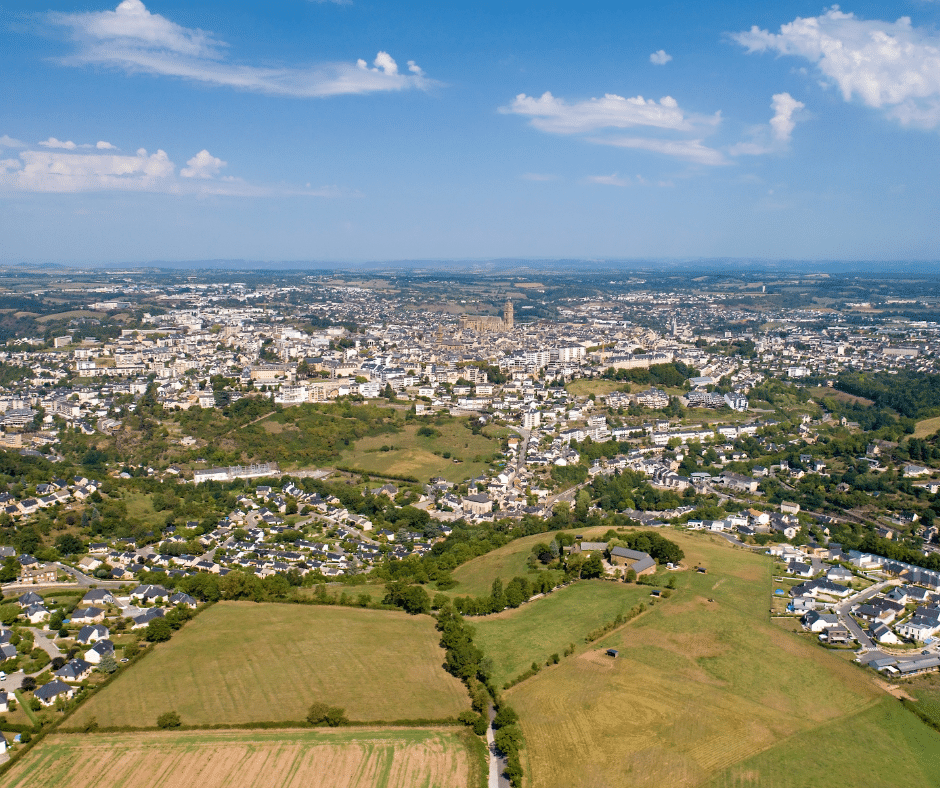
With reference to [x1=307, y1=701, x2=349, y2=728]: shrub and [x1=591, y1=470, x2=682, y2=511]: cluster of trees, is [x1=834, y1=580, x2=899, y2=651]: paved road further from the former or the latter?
[x1=307, y1=701, x2=349, y2=728]: shrub

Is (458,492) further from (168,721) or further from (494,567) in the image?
(168,721)

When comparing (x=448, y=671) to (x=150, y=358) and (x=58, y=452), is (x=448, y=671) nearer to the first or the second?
(x=58, y=452)

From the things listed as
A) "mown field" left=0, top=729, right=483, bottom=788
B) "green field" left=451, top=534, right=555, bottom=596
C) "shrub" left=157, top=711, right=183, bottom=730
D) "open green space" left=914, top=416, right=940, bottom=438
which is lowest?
"green field" left=451, top=534, right=555, bottom=596

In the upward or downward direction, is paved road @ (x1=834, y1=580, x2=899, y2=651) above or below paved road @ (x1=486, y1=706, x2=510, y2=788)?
below

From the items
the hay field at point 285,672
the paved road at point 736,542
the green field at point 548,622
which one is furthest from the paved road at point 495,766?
the paved road at point 736,542

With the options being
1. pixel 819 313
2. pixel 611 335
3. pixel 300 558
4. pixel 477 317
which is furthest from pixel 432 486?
pixel 819 313

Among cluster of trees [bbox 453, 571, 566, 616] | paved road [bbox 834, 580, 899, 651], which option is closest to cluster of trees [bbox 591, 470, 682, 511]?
cluster of trees [bbox 453, 571, 566, 616]

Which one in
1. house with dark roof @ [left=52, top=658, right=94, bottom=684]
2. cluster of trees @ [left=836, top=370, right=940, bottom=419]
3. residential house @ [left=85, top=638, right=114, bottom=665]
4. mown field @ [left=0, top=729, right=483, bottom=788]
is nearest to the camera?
mown field @ [left=0, top=729, right=483, bottom=788]
